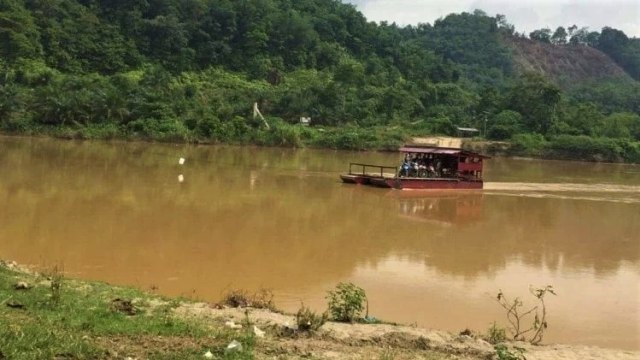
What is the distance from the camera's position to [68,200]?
17375 millimetres

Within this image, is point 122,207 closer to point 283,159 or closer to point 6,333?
point 6,333

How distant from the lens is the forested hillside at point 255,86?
46.9 meters

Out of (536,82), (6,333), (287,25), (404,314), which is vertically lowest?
(404,314)

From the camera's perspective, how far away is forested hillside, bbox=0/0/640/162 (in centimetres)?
4688

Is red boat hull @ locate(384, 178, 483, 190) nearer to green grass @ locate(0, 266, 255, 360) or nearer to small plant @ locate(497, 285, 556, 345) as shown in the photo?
small plant @ locate(497, 285, 556, 345)

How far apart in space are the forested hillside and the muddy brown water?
18873 mm

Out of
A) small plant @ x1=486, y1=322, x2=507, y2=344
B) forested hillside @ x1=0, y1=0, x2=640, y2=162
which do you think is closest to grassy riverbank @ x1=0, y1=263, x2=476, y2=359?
small plant @ x1=486, y1=322, x2=507, y2=344

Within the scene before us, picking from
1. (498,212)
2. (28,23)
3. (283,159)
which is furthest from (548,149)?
(28,23)

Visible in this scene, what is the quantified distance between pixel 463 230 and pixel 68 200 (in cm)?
1081

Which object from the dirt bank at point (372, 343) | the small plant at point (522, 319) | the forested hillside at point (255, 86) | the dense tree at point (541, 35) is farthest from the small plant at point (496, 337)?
the dense tree at point (541, 35)

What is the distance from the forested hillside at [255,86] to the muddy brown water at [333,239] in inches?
743

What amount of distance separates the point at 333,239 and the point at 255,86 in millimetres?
46748

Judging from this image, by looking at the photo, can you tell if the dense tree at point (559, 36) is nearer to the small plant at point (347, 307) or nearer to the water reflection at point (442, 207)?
the water reflection at point (442, 207)

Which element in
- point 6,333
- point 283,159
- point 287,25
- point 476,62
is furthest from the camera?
point 476,62
